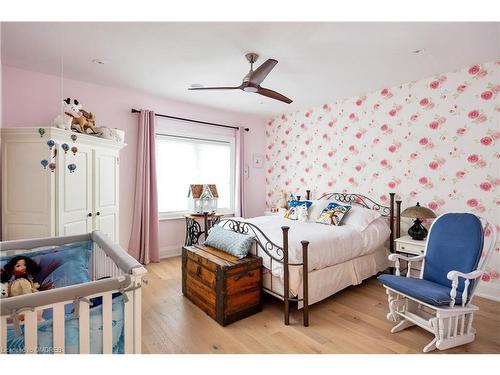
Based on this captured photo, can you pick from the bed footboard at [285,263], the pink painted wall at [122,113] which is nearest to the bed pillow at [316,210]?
the bed footboard at [285,263]

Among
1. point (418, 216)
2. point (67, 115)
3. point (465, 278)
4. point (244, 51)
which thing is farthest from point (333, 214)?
point (67, 115)

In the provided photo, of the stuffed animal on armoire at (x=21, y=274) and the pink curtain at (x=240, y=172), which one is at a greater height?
the pink curtain at (x=240, y=172)

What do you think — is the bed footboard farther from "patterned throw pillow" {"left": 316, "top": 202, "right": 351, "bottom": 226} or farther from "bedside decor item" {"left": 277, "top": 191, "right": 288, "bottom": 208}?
"bedside decor item" {"left": 277, "top": 191, "right": 288, "bottom": 208}

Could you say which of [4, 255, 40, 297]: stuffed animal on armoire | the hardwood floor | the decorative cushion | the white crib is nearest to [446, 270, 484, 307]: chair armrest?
the hardwood floor

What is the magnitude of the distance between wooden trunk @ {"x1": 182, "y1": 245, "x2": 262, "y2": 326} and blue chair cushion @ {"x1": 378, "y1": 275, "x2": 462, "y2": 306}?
1125mm

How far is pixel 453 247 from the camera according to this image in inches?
88.5

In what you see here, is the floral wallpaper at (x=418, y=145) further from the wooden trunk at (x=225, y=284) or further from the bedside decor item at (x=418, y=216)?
the wooden trunk at (x=225, y=284)

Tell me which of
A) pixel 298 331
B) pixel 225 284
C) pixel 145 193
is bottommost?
pixel 298 331

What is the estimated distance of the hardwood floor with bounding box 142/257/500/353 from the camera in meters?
2.01

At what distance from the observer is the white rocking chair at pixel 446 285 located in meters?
1.96

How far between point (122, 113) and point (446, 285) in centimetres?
413

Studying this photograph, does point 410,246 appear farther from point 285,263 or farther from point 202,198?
point 202,198

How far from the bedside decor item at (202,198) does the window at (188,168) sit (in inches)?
12.4
